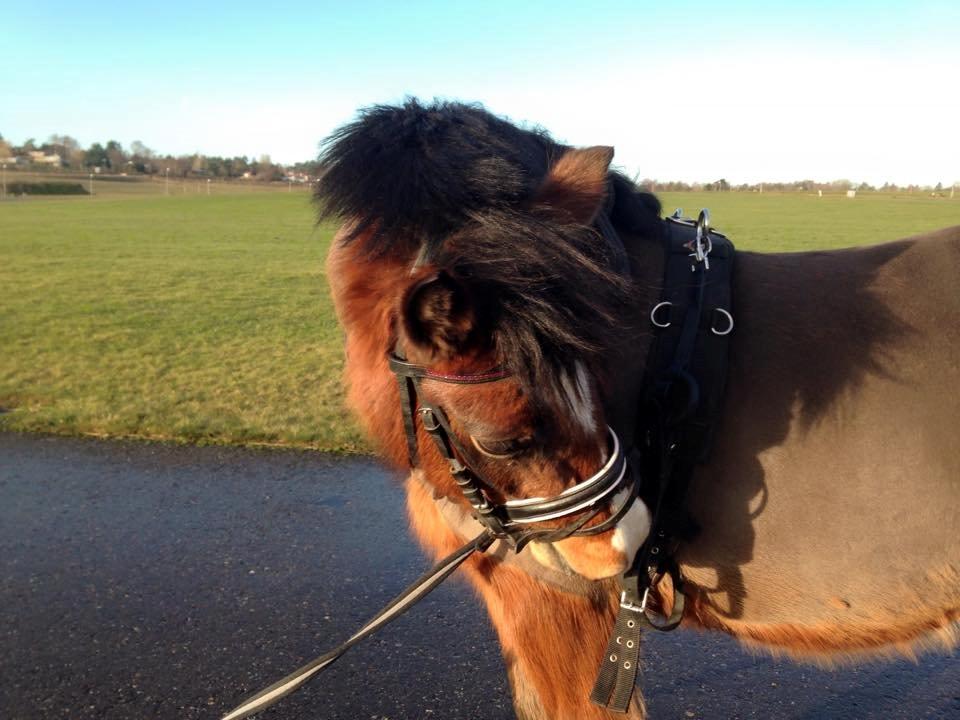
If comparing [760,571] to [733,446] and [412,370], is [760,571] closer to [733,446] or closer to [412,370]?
[733,446]

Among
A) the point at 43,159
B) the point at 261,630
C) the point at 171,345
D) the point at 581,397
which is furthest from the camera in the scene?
the point at 43,159

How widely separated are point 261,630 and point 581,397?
2486 mm

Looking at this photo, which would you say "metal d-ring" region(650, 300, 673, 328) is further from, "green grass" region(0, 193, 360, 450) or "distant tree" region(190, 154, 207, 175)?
"distant tree" region(190, 154, 207, 175)

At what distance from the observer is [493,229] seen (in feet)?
5.48

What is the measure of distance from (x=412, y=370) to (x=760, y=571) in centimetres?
110

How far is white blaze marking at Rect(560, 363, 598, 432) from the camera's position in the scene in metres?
1.68

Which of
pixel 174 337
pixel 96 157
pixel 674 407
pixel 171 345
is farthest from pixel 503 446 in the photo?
pixel 96 157

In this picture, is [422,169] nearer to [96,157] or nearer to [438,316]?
[438,316]

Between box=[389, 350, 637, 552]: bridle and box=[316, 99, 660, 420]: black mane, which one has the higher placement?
box=[316, 99, 660, 420]: black mane

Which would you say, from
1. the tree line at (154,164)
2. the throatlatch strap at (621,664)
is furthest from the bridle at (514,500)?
the tree line at (154,164)

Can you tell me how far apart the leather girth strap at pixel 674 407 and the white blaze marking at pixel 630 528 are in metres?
0.07

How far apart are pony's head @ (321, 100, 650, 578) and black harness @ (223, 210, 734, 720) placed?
0.03m

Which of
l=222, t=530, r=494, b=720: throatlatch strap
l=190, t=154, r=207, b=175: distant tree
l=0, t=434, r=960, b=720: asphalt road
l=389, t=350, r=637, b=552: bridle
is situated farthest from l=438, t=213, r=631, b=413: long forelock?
l=190, t=154, r=207, b=175: distant tree

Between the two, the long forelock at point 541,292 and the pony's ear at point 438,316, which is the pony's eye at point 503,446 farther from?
the pony's ear at point 438,316
